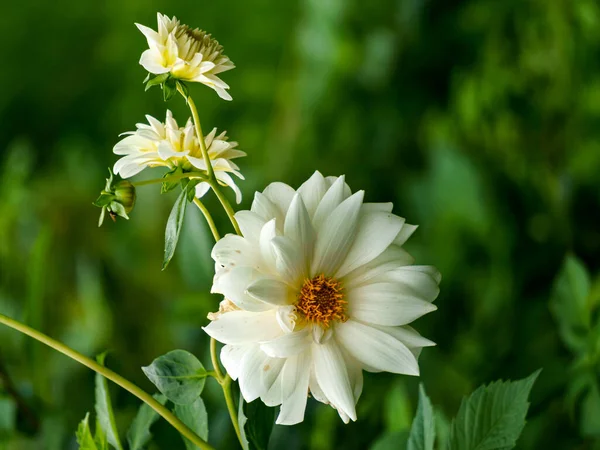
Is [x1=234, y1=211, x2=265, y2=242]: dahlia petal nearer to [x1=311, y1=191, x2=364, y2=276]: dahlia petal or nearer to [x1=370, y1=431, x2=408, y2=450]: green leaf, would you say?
[x1=311, y1=191, x2=364, y2=276]: dahlia petal

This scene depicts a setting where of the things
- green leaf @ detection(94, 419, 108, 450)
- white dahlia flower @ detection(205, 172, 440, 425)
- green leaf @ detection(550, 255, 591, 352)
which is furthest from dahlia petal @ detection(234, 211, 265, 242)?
green leaf @ detection(550, 255, 591, 352)

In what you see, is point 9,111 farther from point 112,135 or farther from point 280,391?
point 280,391

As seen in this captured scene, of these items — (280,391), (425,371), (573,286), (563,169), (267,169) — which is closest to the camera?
(280,391)

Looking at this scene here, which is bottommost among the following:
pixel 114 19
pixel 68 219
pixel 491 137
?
pixel 68 219

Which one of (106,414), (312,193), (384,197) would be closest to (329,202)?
(312,193)

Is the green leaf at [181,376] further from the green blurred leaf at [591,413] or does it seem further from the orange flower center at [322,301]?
the green blurred leaf at [591,413]

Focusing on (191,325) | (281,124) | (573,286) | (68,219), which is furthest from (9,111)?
(573,286)

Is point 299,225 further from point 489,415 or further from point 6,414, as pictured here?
point 6,414
